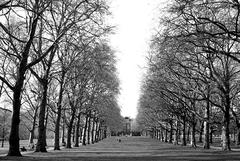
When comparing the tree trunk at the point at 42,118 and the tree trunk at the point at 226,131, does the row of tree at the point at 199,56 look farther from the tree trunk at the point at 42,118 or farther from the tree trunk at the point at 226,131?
the tree trunk at the point at 42,118

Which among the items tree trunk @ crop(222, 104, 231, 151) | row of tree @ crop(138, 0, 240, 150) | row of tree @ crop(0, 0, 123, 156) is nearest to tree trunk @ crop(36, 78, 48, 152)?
row of tree @ crop(0, 0, 123, 156)

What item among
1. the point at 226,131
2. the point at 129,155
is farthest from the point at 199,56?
the point at 129,155

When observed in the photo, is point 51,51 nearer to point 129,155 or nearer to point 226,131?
point 129,155

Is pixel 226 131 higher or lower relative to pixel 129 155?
higher

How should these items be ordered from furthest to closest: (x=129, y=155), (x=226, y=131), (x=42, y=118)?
(x=226, y=131)
(x=42, y=118)
(x=129, y=155)

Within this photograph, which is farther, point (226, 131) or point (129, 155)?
point (226, 131)

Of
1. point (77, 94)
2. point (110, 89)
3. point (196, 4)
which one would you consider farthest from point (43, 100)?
point (110, 89)

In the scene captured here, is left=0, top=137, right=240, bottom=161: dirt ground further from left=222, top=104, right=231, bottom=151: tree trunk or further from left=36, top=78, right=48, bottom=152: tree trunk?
left=222, top=104, right=231, bottom=151: tree trunk

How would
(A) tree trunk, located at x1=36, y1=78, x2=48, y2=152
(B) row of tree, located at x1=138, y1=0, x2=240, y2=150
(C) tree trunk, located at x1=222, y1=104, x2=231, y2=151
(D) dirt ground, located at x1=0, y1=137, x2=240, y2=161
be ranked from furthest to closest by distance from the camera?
(C) tree trunk, located at x1=222, y1=104, x2=231, y2=151 → (A) tree trunk, located at x1=36, y1=78, x2=48, y2=152 → (D) dirt ground, located at x1=0, y1=137, x2=240, y2=161 → (B) row of tree, located at x1=138, y1=0, x2=240, y2=150

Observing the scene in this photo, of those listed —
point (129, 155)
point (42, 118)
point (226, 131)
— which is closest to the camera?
point (129, 155)

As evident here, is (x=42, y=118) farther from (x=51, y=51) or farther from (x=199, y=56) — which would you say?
(x=199, y=56)

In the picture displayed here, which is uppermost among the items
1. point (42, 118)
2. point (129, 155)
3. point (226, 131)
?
point (42, 118)

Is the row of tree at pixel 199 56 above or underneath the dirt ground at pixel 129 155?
above

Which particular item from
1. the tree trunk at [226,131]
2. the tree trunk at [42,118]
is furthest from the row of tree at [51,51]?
the tree trunk at [226,131]
